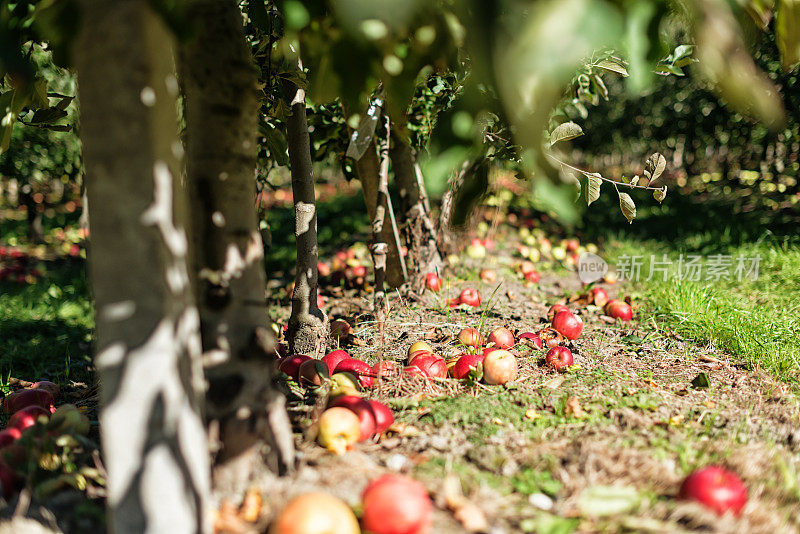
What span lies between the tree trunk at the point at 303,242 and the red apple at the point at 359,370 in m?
0.46

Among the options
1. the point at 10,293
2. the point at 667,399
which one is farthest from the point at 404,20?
the point at 10,293

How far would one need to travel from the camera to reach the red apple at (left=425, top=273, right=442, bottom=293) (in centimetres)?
383

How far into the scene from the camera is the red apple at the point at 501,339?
109 inches

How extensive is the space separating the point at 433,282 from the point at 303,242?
54.9 inches

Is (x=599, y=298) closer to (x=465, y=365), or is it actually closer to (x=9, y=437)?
(x=465, y=365)

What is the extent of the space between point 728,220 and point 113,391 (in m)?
7.27

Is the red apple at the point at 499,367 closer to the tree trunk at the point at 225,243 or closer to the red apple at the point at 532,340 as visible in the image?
the red apple at the point at 532,340

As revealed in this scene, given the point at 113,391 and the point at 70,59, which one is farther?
the point at 70,59

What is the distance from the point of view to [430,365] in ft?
7.75

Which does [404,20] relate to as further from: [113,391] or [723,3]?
[113,391]

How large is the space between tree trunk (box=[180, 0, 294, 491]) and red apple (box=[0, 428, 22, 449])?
0.84 m

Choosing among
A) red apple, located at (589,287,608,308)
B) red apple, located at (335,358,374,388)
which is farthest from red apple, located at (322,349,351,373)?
red apple, located at (589,287,608,308)

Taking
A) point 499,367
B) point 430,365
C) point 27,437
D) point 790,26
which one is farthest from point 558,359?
point 27,437

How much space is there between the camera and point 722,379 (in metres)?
2.53
